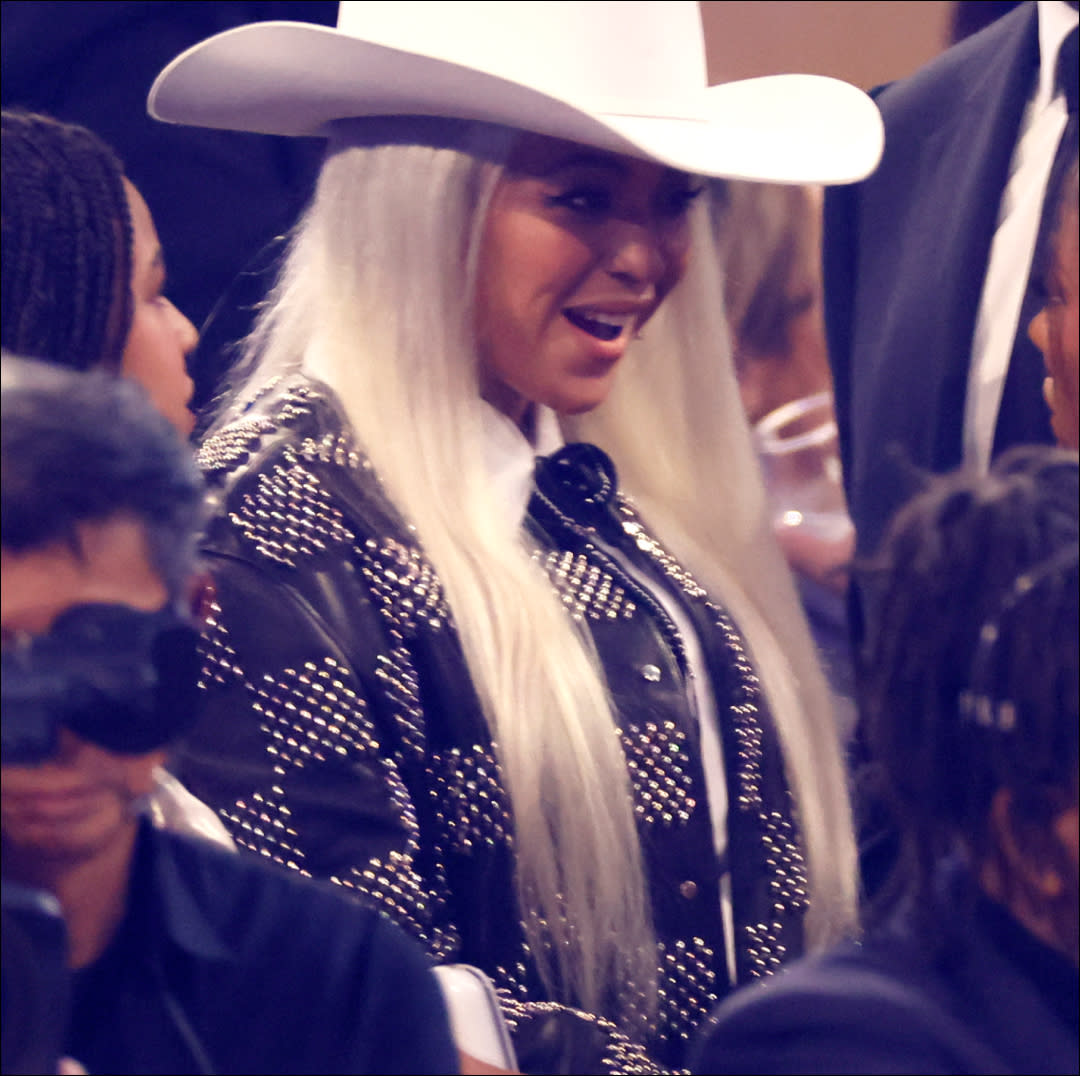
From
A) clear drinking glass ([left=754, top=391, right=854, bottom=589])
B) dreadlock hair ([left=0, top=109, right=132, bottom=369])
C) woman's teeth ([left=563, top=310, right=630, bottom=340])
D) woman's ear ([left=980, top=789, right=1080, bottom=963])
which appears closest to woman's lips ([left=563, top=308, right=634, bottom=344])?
woman's teeth ([left=563, top=310, right=630, bottom=340])

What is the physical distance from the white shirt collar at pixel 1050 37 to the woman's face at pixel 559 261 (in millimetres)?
202

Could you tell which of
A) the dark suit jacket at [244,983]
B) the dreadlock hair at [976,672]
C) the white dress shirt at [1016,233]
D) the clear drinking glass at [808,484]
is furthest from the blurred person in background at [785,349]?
the dark suit jacket at [244,983]

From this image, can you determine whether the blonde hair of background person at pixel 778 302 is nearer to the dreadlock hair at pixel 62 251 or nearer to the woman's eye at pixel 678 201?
the woman's eye at pixel 678 201

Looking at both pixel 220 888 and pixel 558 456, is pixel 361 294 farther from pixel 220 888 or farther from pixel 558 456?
pixel 220 888

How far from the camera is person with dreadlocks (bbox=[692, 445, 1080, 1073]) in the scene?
2.16 feet

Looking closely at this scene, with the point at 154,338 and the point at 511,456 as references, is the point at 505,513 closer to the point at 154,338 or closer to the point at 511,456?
the point at 511,456

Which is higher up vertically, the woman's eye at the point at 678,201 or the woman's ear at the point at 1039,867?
the woman's eye at the point at 678,201

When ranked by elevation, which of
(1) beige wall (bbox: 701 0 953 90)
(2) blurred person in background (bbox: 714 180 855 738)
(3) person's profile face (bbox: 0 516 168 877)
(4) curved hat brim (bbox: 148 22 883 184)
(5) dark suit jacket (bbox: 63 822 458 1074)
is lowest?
(5) dark suit jacket (bbox: 63 822 458 1074)

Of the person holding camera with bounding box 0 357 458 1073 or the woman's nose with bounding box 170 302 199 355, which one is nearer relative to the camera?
the person holding camera with bounding box 0 357 458 1073

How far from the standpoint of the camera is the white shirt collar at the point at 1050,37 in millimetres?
889

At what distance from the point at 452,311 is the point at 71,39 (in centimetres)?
28

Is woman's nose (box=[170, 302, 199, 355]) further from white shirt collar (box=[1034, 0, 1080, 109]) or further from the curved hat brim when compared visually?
white shirt collar (box=[1034, 0, 1080, 109])

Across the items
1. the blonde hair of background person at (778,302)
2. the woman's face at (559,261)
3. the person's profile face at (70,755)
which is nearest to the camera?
the person's profile face at (70,755)

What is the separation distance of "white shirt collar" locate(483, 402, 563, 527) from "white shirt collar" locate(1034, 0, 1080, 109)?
312 millimetres
